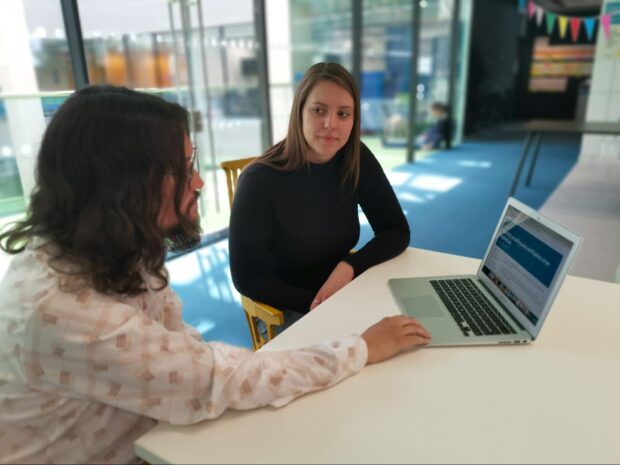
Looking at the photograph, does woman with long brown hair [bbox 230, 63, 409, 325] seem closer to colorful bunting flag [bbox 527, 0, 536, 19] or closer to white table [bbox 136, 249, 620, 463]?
white table [bbox 136, 249, 620, 463]

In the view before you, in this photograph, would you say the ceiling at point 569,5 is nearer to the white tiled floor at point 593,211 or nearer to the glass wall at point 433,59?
the glass wall at point 433,59

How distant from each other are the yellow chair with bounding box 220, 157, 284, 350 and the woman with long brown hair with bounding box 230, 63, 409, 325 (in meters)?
0.04

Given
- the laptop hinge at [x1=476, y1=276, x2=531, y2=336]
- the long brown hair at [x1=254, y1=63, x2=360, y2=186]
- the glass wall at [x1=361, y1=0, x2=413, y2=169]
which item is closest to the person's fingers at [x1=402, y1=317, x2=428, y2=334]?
the laptop hinge at [x1=476, y1=276, x2=531, y2=336]

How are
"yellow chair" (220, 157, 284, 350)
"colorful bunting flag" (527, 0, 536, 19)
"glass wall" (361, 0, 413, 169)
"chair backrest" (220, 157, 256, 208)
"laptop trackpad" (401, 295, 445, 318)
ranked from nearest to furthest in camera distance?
"laptop trackpad" (401, 295, 445, 318)
"yellow chair" (220, 157, 284, 350)
"chair backrest" (220, 157, 256, 208)
"glass wall" (361, 0, 413, 169)
"colorful bunting flag" (527, 0, 536, 19)

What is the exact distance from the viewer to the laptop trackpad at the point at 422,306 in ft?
3.48

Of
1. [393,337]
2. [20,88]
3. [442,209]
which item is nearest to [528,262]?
[393,337]

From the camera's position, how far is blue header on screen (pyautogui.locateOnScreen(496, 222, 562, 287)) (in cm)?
93

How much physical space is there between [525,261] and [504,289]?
0.09 meters

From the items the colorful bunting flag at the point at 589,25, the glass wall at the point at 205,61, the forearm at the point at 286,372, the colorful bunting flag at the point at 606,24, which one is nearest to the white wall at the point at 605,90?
the colorful bunting flag at the point at 606,24

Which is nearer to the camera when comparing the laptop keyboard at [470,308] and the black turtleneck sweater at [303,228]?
the laptop keyboard at [470,308]

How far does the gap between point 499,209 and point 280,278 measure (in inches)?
124

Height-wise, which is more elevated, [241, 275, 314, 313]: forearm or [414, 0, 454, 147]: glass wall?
[414, 0, 454, 147]: glass wall

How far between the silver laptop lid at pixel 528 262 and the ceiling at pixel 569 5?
7.39 metres

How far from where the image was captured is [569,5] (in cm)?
721
